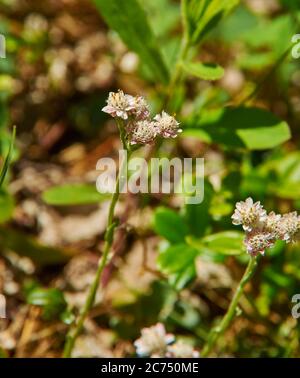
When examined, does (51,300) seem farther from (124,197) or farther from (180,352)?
(124,197)

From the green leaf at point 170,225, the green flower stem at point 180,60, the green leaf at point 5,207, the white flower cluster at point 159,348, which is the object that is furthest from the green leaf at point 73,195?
the white flower cluster at point 159,348

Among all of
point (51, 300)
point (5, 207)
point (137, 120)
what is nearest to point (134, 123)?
point (137, 120)

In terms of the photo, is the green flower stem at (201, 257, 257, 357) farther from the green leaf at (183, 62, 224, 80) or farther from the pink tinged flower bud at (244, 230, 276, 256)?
the green leaf at (183, 62, 224, 80)

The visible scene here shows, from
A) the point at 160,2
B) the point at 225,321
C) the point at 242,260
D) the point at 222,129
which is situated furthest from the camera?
the point at 160,2

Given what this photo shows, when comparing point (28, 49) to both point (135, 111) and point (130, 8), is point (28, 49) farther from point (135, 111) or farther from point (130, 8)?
point (135, 111)

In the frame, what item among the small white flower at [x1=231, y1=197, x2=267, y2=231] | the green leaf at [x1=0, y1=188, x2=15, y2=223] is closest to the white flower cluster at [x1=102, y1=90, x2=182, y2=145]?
the small white flower at [x1=231, y1=197, x2=267, y2=231]

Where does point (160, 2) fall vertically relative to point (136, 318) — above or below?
above
